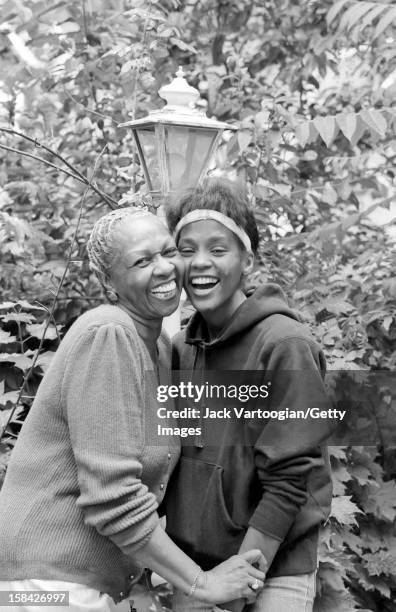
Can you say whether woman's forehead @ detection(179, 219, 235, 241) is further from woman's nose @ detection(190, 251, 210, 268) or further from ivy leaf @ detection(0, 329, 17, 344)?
ivy leaf @ detection(0, 329, 17, 344)

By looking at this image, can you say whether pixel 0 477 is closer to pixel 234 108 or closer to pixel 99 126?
pixel 99 126

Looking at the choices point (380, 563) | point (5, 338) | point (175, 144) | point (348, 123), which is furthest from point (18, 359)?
point (380, 563)

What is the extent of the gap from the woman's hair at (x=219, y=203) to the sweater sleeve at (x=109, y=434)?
0.51 meters

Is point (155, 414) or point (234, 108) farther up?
point (234, 108)

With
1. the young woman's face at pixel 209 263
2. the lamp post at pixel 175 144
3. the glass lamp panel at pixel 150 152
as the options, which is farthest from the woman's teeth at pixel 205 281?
the glass lamp panel at pixel 150 152

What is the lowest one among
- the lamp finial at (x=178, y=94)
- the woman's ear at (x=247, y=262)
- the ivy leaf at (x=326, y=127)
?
the woman's ear at (x=247, y=262)

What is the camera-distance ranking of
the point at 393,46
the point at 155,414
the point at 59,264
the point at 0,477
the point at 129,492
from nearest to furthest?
1. the point at 129,492
2. the point at 155,414
3. the point at 0,477
4. the point at 59,264
5. the point at 393,46

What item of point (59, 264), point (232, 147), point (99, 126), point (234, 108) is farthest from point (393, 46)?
point (59, 264)

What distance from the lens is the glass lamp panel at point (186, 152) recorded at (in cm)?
320

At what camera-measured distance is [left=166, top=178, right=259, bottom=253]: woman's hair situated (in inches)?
99.3

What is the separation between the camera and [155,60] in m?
5.12

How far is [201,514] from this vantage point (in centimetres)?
240

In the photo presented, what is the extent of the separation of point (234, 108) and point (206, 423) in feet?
10.5

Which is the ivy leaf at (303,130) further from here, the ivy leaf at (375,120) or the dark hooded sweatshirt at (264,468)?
the dark hooded sweatshirt at (264,468)
